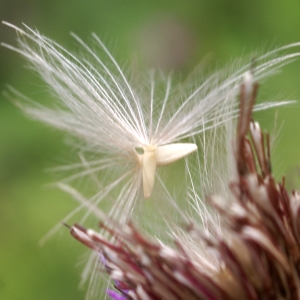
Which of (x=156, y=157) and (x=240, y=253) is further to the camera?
(x=156, y=157)

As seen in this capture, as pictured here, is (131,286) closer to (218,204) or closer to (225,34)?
(218,204)

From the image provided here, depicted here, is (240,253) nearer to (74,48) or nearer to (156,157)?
(156,157)

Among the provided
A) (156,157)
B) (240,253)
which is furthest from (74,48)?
(240,253)

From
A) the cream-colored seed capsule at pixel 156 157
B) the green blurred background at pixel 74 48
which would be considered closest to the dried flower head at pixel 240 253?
the cream-colored seed capsule at pixel 156 157

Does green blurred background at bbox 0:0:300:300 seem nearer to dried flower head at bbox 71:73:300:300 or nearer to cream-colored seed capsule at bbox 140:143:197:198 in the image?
cream-colored seed capsule at bbox 140:143:197:198

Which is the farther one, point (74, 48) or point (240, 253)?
point (74, 48)

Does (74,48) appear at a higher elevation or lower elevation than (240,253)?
higher

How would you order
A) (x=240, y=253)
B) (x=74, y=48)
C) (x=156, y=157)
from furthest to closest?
(x=74, y=48), (x=156, y=157), (x=240, y=253)

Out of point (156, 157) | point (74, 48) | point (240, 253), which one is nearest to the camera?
point (240, 253)

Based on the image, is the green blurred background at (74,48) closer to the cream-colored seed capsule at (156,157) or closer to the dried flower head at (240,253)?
the cream-colored seed capsule at (156,157)

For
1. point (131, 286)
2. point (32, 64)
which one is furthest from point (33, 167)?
point (131, 286)
